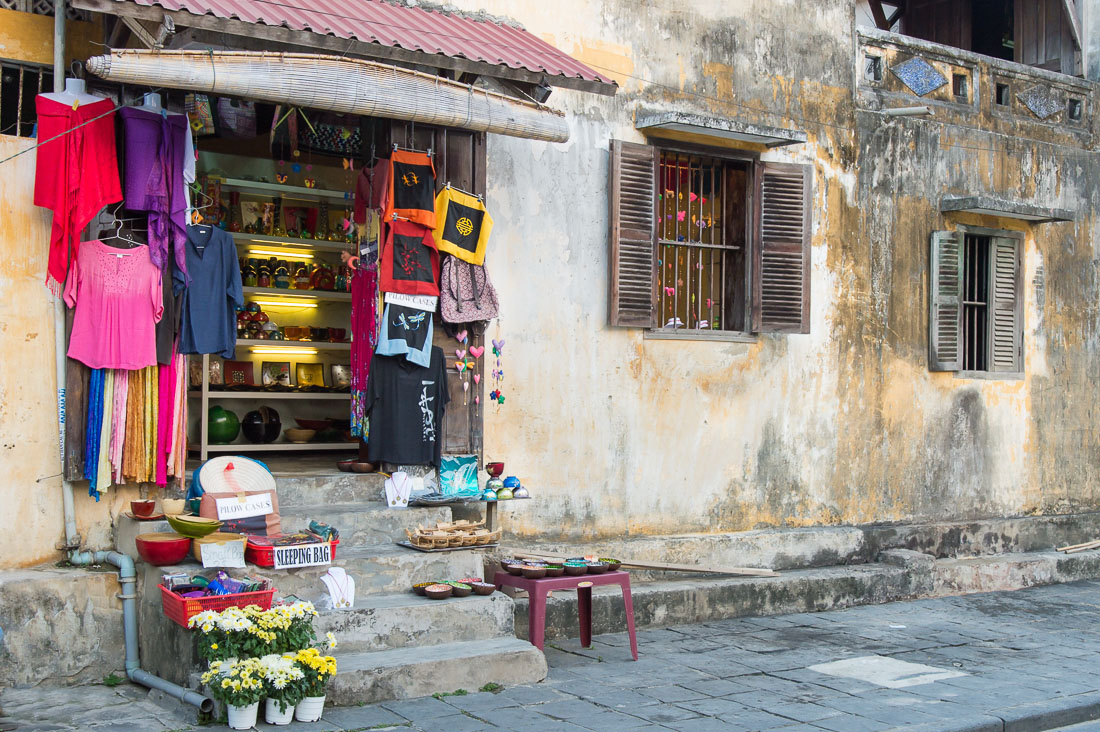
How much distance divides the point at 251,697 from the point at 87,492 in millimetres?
2253

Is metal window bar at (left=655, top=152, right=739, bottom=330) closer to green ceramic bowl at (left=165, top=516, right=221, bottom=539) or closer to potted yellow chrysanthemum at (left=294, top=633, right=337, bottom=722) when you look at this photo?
green ceramic bowl at (left=165, top=516, right=221, bottom=539)

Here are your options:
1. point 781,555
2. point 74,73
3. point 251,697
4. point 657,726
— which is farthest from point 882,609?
point 74,73

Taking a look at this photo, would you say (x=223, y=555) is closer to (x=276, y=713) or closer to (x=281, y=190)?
(x=276, y=713)

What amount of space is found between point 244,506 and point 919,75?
27.1 feet

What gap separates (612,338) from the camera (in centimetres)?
959

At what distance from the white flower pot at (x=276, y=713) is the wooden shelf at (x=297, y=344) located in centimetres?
428

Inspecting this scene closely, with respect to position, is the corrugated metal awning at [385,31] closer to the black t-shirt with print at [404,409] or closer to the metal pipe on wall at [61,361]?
the metal pipe on wall at [61,361]

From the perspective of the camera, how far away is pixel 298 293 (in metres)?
10.1

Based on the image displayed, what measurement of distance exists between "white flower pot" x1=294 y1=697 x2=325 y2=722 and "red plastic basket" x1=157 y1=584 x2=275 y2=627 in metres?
0.63

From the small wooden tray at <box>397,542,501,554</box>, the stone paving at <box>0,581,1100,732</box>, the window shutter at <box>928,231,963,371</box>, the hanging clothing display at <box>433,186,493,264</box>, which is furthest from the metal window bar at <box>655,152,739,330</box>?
the small wooden tray at <box>397,542,501,554</box>

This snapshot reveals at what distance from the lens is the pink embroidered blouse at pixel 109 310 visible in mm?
7230

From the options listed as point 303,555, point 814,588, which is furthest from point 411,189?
point 814,588

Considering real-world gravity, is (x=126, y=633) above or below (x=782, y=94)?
below

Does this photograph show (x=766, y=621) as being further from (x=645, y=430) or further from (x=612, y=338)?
(x=612, y=338)
